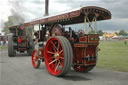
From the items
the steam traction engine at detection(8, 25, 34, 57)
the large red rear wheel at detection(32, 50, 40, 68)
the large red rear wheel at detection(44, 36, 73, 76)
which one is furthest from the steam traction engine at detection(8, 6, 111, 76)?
the steam traction engine at detection(8, 25, 34, 57)

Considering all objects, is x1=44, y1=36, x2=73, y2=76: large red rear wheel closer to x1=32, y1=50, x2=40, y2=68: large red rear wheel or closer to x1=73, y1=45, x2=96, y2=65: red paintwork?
x1=73, y1=45, x2=96, y2=65: red paintwork

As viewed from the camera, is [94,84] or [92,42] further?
[92,42]

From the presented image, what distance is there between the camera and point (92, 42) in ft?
16.7

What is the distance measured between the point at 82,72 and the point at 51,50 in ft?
4.70

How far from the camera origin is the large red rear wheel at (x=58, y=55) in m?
4.77

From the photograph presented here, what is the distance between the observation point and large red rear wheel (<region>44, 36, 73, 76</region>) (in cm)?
477

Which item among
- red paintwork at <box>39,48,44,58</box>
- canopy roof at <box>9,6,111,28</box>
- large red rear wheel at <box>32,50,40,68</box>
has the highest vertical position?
canopy roof at <box>9,6,111,28</box>

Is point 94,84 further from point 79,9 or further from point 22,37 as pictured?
point 22,37

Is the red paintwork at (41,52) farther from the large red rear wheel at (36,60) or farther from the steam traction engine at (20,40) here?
the steam traction engine at (20,40)

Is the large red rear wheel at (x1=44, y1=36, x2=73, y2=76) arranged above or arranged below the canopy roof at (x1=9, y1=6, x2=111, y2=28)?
below

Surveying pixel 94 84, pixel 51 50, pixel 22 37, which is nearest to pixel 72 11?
pixel 51 50

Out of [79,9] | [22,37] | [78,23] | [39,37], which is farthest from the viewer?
[22,37]

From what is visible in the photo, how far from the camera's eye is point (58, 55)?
5301 mm

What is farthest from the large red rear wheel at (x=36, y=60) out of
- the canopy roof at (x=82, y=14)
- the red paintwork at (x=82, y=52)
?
the red paintwork at (x=82, y=52)
